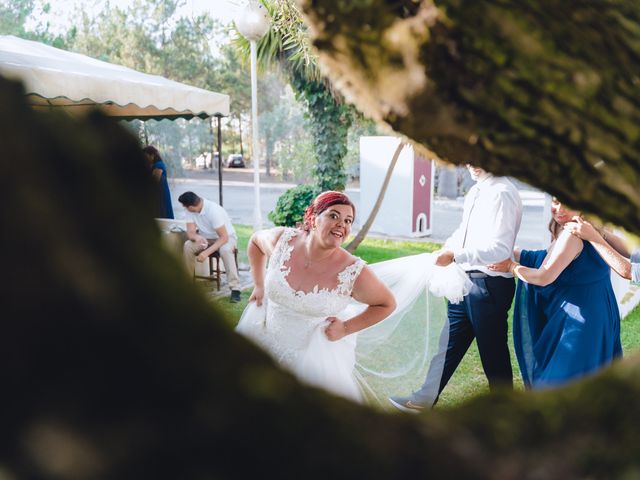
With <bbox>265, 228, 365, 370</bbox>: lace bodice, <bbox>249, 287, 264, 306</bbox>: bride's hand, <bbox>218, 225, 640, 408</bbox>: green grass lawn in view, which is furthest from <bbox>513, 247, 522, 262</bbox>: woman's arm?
<bbox>249, 287, 264, 306</bbox>: bride's hand

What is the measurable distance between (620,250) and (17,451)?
4.19 m

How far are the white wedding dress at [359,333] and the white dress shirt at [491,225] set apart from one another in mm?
234

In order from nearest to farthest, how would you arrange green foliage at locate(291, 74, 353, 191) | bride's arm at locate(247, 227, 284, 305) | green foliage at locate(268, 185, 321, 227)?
1. bride's arm at locate(247, 227, 284, 305)
2. green foliage at locate(268, 185, 321, 227)
3. green foliage at locate(291, 74, 353, 191)

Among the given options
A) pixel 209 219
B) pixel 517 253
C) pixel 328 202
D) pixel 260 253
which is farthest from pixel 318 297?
pixel 209 219

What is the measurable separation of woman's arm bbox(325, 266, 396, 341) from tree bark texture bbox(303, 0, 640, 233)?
2.87 m

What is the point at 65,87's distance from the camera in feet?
20.2

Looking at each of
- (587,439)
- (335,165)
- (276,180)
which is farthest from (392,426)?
(276,180)

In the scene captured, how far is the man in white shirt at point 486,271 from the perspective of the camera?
14.1 feet

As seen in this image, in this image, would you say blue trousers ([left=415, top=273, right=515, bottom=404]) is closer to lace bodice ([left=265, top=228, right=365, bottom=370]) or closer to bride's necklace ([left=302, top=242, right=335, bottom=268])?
lace bodice ([left=265, top=228, right=365, bottom=370])

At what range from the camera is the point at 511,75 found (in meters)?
0.84

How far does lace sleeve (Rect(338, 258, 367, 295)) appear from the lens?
369 cm

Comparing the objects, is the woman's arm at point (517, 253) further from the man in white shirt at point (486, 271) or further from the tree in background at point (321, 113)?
the tree in background at point (321, 113)

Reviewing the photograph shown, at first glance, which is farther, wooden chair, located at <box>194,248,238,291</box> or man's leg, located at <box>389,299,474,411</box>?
wooden chair, located at <box>194,248,238,291</box>

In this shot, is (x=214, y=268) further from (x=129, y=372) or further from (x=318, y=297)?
(x=129, y=372)
